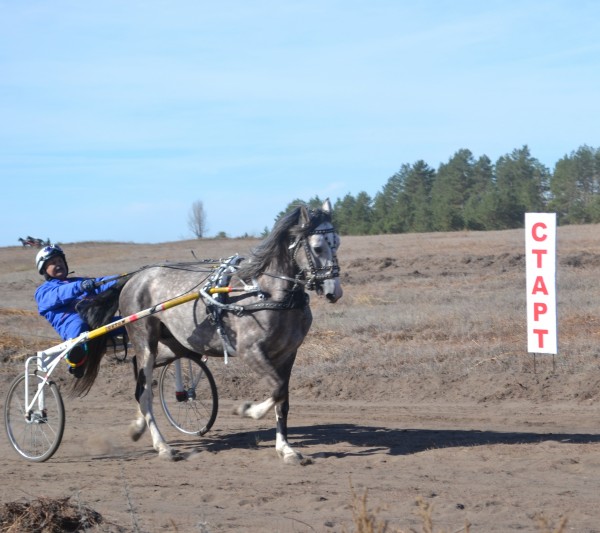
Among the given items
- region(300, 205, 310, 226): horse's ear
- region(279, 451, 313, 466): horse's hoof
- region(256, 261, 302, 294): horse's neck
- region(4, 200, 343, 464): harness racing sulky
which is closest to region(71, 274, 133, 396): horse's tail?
region(4, 200, 343, 464): harness racing sulky

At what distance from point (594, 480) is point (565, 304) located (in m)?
10.3

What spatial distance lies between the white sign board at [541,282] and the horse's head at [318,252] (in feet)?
10.2

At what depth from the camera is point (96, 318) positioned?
32.1ft

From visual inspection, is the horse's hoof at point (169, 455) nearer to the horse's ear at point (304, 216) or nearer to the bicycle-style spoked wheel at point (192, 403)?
the bicycle-style spoked wheel at point (192, 403)

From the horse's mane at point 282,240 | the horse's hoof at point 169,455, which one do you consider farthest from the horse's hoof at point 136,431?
the horse's mane at point 282,240

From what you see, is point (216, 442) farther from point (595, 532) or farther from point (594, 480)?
point (595, 532)

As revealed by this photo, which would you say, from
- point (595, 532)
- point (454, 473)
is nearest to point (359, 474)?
point (454, 473)

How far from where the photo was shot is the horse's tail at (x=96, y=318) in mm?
9656

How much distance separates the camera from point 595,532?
5.80m

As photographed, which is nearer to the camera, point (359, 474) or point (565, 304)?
point (359, 474)

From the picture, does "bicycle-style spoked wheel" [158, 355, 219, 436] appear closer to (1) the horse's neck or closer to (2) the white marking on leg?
(2) the white marking on leg

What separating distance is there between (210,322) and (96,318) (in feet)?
5.24

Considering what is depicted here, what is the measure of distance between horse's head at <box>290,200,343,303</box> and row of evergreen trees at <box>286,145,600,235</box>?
54638mm

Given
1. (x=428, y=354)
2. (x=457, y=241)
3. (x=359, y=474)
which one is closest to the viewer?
(x=359, y=474)
